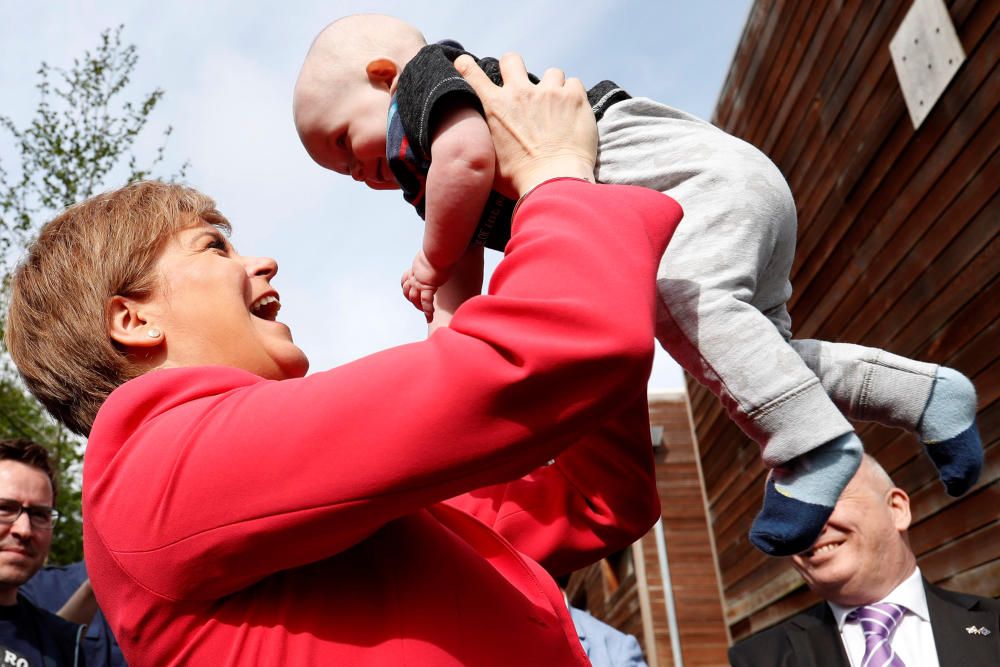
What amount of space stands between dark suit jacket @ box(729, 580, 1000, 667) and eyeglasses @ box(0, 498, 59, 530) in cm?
270

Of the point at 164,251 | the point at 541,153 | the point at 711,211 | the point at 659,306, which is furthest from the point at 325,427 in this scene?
the point at 711,211

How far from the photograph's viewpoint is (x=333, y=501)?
3.52 ft

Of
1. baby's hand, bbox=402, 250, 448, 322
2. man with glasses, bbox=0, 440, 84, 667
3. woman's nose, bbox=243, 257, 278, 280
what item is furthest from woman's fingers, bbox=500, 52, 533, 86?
man with glasses, bbox=0, 440, 84, 667

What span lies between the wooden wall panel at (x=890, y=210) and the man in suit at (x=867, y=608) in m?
1.01

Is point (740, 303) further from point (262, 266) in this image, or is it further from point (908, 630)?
point (908, 630)

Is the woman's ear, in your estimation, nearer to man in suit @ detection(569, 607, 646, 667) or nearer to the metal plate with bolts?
man in suit @ detection(569, 607, 646, 667)

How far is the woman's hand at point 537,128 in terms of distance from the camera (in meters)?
1.34

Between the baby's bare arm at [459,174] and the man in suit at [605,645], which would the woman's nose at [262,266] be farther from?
the man in suit at [605,645]

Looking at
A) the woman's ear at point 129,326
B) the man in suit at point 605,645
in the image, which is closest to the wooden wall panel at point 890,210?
the man in suit at point 605,645

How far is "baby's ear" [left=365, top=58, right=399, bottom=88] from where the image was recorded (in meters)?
2.04

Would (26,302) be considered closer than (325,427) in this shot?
No

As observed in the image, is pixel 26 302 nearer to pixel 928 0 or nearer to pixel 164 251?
pixel 164 251

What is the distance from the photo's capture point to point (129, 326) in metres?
1.50

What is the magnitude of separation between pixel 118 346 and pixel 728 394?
3.15ft
